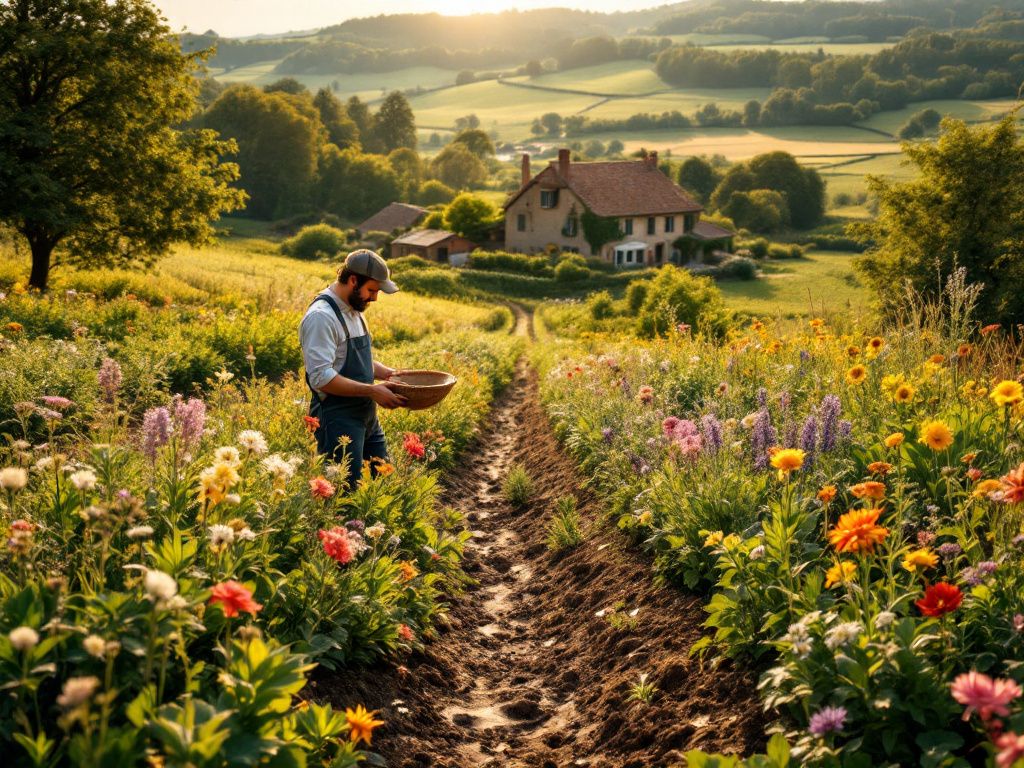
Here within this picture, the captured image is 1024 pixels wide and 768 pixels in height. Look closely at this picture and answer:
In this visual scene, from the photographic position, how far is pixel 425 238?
6331 cm

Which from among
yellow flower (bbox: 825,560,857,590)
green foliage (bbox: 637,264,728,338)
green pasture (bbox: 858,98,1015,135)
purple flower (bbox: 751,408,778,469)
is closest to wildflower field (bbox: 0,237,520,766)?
yellow flower (bbox: 825,560,857,590)

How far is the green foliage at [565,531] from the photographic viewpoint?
7504 millimetres

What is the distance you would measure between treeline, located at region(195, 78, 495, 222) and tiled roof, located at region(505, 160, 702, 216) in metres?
22.8

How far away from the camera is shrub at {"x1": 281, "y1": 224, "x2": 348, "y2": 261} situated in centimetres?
6122

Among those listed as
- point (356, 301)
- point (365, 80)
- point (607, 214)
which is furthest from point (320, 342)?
point (365, 80)

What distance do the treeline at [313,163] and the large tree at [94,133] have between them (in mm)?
57221

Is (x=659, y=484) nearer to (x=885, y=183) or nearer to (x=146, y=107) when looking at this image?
(x=146, y=107)

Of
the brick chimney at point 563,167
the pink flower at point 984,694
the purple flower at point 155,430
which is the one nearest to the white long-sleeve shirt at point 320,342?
the purple flower at point 155,430

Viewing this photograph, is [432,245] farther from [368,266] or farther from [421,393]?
[421,393]

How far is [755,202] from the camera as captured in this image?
78.8 metres

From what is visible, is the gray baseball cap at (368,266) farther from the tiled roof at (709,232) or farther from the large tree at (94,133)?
the tiled roof at (709,232)

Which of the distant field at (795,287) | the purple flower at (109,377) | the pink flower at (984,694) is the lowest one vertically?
the distant field at (795,287)

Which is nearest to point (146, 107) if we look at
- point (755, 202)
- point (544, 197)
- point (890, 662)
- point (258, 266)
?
point (258, 266)

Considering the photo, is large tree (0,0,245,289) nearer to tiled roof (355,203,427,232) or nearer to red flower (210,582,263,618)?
red flower (210,582,263,618)
